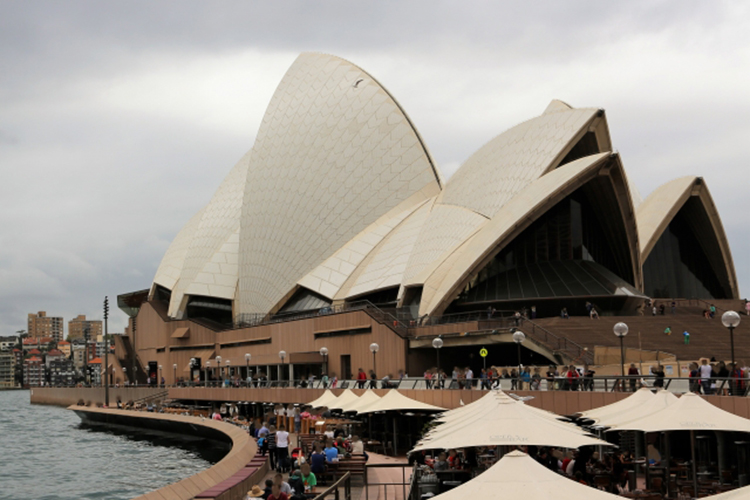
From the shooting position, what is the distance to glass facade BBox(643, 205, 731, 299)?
45.2 meters

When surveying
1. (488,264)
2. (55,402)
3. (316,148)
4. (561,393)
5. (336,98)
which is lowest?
(55,402)

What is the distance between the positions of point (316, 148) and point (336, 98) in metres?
3.34

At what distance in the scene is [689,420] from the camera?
33.2ft

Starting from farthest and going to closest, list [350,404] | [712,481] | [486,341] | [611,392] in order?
1. [486,341]
2. [350,404]
3. [611,392]
4. [712,481]

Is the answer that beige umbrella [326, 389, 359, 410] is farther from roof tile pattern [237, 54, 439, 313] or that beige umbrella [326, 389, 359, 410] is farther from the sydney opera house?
roof tile pattern [237, 54, 439, 313]

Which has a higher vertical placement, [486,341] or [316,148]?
[316,148]

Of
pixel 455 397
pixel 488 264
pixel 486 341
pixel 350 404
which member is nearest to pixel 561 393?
pixel 455 397

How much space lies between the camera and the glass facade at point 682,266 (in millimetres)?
45156

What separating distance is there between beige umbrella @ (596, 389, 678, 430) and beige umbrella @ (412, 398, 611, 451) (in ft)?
2.54

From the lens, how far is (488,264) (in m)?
34.6

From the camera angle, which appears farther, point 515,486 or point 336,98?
point 336,98

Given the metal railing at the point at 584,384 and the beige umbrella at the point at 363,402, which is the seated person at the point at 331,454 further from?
the metal railing at the point at 584,384

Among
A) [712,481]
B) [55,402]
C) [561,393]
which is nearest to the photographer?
[712,481]

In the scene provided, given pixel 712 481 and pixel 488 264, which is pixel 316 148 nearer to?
pixel 488 264
